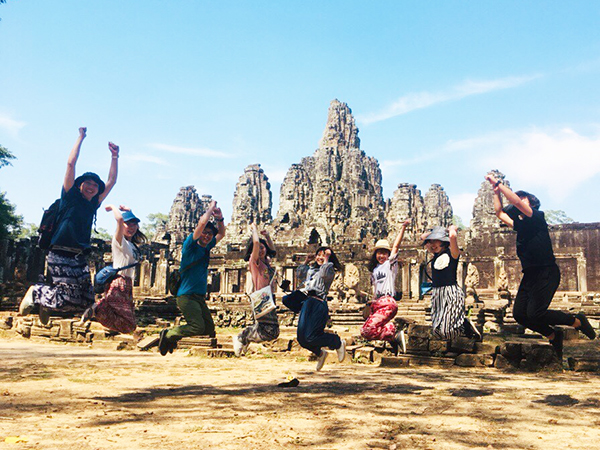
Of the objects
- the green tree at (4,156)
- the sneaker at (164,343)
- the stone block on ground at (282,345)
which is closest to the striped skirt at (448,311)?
the sneaker at (164,343)

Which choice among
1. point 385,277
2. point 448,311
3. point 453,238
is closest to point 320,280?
point 385,277

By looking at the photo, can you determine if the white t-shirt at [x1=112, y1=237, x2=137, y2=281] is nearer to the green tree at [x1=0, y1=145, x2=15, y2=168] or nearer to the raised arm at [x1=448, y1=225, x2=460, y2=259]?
the raised arm at [x1=448, y1=225, x2=460, y2=259]

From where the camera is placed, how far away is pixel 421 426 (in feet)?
14.1

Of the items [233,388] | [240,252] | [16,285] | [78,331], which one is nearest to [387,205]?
[240,252]

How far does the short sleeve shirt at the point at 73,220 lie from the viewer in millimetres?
4676

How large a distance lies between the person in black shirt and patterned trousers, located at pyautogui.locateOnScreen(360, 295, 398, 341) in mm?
1899

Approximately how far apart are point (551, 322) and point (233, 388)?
3.81 m

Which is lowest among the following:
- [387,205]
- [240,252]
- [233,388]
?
[233,388]

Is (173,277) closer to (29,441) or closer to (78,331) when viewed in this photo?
(29,441)

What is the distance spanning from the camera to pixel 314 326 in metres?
5.51

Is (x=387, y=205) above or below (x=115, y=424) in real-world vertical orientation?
above

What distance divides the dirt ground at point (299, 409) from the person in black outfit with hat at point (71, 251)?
1031mm

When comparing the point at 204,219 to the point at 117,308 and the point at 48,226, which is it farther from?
the point at 48,226

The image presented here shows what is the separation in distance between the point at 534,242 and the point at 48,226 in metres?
4.75
